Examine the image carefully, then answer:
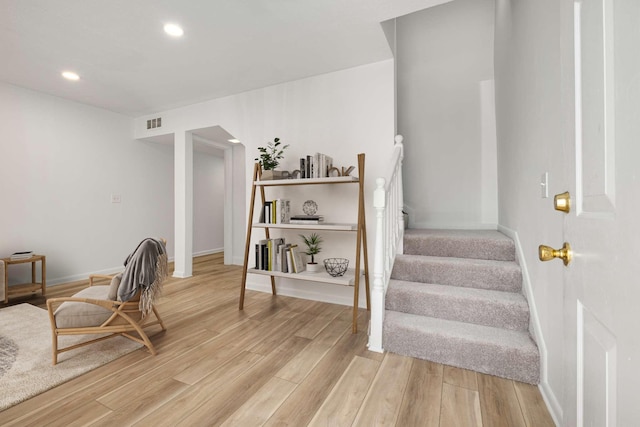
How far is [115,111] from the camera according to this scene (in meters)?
4.41

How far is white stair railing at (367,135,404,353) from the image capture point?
6.72ft

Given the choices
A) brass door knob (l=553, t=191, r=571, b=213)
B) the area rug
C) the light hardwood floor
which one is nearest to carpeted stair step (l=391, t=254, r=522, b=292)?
the light hardwood floor

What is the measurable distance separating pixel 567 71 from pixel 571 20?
12 centimetres

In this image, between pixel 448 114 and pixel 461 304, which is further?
pixel 448 114

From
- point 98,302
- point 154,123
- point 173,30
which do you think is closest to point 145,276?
point 98,302

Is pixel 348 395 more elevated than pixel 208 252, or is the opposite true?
pixel 208 252

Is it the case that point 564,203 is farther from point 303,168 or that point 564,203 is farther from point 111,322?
point 111,322

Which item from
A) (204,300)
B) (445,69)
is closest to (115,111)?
(204,300)

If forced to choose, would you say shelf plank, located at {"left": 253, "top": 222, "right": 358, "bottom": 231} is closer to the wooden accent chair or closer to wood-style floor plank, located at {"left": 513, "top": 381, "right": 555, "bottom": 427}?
the wooden accent chair

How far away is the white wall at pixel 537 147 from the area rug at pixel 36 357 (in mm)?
2667

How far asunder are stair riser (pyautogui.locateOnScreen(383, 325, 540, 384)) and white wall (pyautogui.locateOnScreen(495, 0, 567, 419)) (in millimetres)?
106

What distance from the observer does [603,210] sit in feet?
1.76

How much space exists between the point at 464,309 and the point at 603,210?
1.69 m

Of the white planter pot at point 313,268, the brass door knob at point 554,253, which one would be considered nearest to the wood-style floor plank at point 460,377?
the brass door knob at point 554,253
